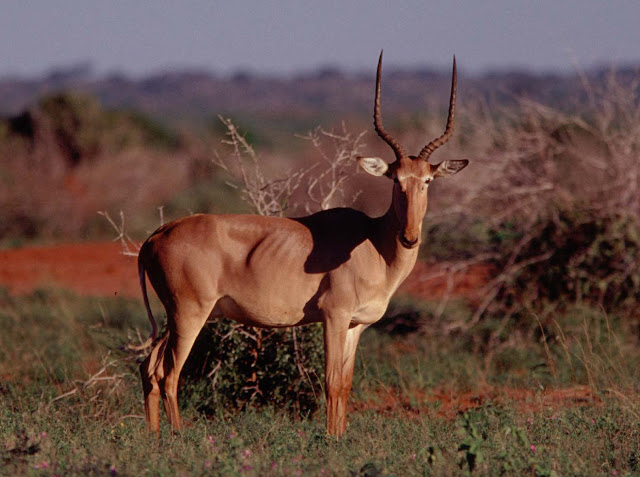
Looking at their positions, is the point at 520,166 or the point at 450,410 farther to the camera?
the point at 520,166

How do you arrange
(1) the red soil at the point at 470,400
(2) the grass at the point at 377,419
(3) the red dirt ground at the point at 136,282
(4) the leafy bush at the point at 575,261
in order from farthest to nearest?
(4) the leafy bush at the point at 575,261, (3) the red dirt ground at the point at 136,282, (1) the red soil at the point at 470,400, (2) the grass at the point at 377,419

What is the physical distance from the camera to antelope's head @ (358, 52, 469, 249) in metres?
7.41

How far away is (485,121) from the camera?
13.0m

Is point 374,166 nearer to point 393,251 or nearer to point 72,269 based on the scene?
point 393,251

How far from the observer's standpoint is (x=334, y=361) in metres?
7.70

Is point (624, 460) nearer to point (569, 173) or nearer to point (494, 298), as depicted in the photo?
point (494, 298)

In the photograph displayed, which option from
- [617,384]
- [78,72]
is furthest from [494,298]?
[78,72]

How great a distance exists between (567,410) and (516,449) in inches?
66.0

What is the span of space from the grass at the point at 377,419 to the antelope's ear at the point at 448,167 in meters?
1.98

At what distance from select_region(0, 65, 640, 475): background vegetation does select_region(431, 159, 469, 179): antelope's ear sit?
118 cm

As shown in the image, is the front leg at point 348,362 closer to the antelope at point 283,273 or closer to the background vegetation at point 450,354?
the antelope at point 283,273

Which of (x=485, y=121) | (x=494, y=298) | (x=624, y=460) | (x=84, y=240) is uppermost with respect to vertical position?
(x=485, y=121)

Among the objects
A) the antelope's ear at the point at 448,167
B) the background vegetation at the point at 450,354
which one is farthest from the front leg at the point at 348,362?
the antelope's ear at the point at 448,167

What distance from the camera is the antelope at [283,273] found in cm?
766
